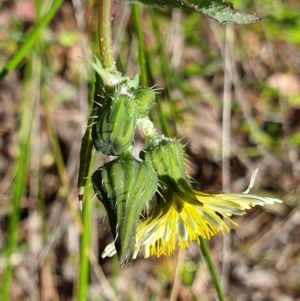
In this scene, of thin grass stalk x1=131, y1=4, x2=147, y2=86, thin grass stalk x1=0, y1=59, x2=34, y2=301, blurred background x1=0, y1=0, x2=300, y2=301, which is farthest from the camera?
blurred background x1=0, y1=0, x2=300, y2=301

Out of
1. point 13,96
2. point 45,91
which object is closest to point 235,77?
point 45,91

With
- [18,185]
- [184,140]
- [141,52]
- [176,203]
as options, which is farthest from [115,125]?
[184,140]

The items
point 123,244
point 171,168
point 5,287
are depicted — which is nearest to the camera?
point 123,244

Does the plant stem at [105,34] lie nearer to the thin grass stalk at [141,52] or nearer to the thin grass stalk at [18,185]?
the thin grass stalk at [141,52]

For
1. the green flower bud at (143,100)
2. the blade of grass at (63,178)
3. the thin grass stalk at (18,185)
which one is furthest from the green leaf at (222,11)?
the blade of grass at (63,178)

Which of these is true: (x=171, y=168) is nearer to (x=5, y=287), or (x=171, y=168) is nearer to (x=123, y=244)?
(x=123, y=244)

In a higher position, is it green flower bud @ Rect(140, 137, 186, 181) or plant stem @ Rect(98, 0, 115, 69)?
plant stem @ Rect(98, 0, 115, 69)

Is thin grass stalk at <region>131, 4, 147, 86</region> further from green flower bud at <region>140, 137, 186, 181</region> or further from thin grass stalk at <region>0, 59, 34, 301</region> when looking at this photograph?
thin grass stalk at <region>0, 59, 34, 301</region>

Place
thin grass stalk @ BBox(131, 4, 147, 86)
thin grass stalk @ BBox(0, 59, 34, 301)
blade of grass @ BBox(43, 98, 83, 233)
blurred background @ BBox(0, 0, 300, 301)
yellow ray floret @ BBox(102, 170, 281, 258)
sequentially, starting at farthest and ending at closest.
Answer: blurred background @ BBox(0, 0, 300, 301) < blade of grass @ BBox(43, 98, 83, 233) < thin grass stalk @ BBox(0, 59, 34, 301) < thin grass stalk @ BBox(131, 4, 147, 86) < yellow ray floret @ BBox(102, 170, 281, 258)

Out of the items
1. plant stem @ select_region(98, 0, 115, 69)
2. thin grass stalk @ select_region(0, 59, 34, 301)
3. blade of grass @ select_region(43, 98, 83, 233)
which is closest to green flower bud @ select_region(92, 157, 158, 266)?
plant stem @ select_region(98, 0, 115, 69)
